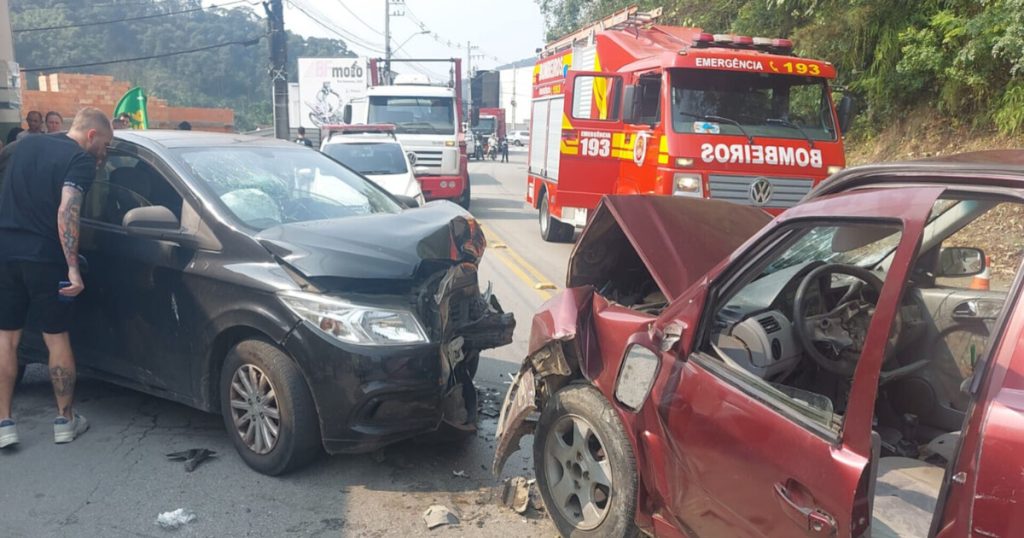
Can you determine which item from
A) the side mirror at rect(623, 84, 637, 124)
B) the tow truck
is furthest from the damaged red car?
the tow truck

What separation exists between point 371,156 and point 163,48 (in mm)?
49508

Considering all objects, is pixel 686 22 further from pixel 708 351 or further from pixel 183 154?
pixel 708 351

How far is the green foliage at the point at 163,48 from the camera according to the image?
49.2 m

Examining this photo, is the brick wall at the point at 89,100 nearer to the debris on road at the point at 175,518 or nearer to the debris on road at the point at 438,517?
the debris on road at the point at 175,518

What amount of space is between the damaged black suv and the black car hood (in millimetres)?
11

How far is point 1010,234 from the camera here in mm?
4375

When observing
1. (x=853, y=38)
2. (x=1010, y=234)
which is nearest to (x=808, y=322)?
(x=1010, y=234)

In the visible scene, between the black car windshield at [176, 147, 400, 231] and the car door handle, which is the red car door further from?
the black car windshield at [176, 147, 400, 231]

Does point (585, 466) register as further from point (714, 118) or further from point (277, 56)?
point (277, 56)

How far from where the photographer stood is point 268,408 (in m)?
4.04

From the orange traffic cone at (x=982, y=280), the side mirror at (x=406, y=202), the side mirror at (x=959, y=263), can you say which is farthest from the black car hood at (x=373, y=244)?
the orange traffic cone at (x=982, y=280)

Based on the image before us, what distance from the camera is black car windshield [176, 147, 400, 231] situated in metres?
4.49

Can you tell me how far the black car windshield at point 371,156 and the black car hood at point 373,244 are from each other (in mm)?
8594

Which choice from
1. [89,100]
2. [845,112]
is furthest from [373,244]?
[89,100]
